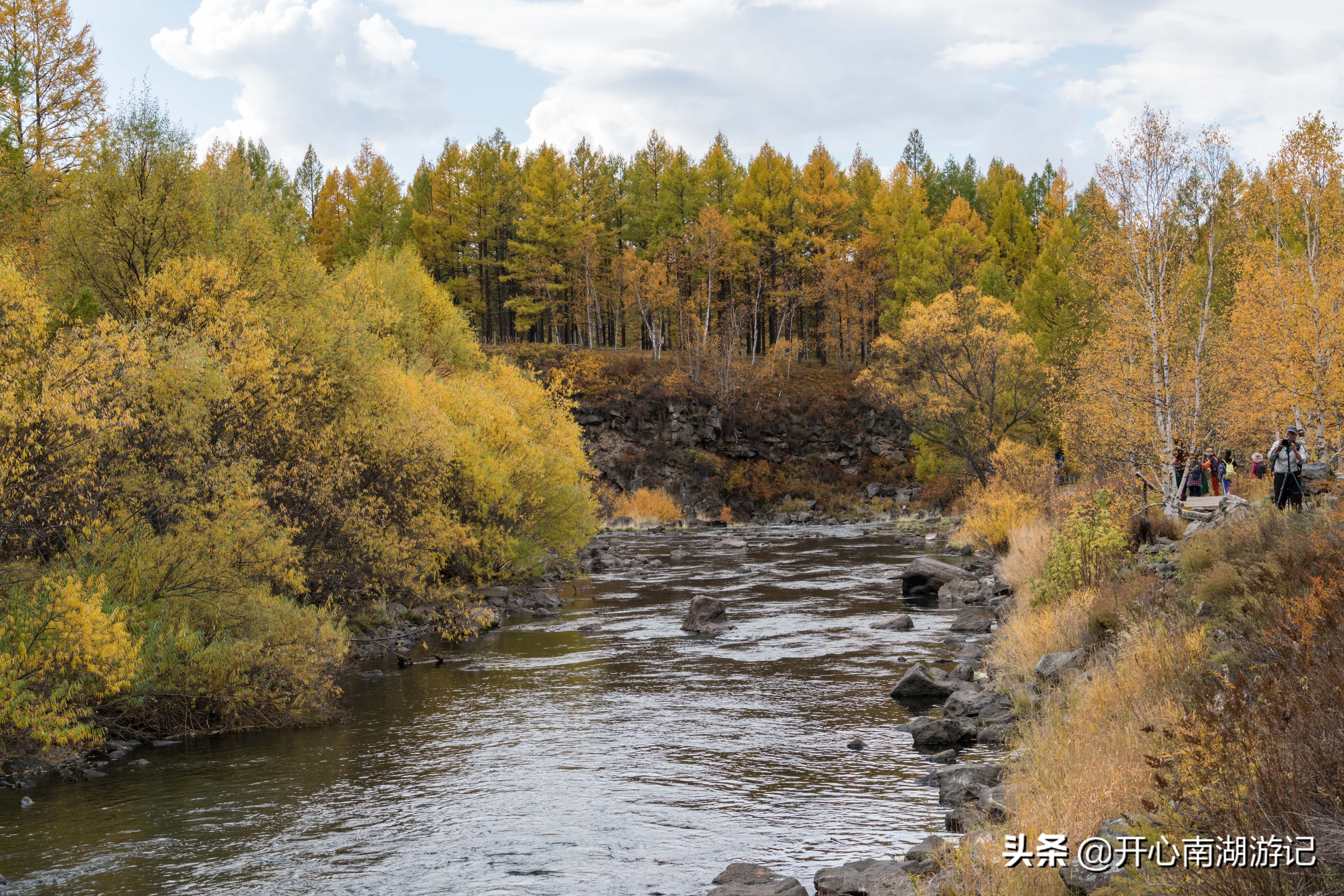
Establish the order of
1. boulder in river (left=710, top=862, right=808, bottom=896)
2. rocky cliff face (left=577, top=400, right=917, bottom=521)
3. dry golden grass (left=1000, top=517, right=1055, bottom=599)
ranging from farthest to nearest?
rocky cliff face (left=577, top=400, right=917, bottom=521) → dry golden grass (left=1000, top=517, right=1055, bottom=599) → boulder in river (left=710, top=862, right=808, bottom=896)

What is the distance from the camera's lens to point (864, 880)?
9617mm

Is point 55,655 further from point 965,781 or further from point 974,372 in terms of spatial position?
point 974,372

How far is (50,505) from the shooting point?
1513 cm

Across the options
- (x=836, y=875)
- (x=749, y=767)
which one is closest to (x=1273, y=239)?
(x=749, y=767)

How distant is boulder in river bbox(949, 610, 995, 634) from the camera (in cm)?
2419

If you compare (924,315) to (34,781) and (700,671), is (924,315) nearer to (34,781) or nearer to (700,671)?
(700,671)

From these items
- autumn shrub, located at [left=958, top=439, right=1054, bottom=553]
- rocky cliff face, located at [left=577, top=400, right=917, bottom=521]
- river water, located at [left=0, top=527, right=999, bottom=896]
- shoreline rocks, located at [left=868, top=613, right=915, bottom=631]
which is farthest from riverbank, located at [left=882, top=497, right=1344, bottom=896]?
rocky cliff face, located at [left=577, top=400, right=917, bottom=521]

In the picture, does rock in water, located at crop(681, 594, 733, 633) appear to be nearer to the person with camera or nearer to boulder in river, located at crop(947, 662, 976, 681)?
boulder in river, located at crop(947, 662, 976, 681)

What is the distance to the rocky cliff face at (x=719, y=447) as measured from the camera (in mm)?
69438

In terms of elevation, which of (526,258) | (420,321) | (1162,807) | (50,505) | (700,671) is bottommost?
(700,671)

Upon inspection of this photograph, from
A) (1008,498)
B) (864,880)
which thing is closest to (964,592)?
(1008,498)

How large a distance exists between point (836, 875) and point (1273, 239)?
115ft

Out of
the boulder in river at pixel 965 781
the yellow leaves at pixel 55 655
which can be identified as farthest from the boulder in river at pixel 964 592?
the yellow leaves at pixel 55 655

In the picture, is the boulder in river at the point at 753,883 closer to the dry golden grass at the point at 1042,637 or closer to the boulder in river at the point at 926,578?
the dry golden grass at the point at 1042,637
